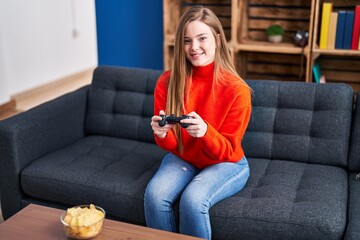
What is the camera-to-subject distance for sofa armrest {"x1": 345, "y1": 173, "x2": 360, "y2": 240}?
1540mm

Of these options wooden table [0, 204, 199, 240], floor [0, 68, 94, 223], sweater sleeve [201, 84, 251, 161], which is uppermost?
sweater sleeve [201, 84, 251, 161]

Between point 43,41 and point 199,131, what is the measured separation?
3566 mm

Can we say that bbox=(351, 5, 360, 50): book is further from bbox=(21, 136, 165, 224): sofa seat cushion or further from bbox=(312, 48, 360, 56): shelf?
bbox=(21, 136, 165, 224): sofa seat cushion

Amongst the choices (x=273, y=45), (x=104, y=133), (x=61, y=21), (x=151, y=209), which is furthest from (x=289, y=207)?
(x=61, y=21)

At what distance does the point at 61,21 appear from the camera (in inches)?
197

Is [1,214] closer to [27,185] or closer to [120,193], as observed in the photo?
[27,185]

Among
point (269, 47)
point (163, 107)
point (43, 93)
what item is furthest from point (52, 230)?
point (43, 93)

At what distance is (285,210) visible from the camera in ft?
5.40

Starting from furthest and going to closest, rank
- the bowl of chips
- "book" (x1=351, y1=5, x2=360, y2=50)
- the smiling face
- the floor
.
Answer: the floor
"book" (x1=351, y1=5, x2=360, y2=50)
the smiling face
the bowl of chips

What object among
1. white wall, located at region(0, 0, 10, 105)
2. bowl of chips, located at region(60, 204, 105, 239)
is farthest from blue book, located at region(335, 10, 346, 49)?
white wall, located at region(0, 0, 10, 105)

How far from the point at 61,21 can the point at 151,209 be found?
3.78 m

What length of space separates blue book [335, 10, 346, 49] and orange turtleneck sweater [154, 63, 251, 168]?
1.17m

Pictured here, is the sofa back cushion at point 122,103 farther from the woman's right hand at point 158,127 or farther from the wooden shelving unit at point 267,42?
the wooden shelving unit at point 267,42

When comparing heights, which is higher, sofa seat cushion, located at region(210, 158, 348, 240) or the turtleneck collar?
the turtleneck collar
